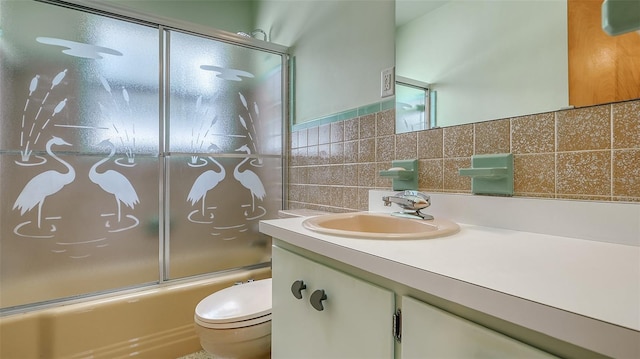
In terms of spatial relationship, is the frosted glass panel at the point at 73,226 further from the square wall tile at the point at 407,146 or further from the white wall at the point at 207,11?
the square wall tile at the point at 407,146

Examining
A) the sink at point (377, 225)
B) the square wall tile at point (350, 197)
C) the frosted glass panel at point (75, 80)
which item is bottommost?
the sink at point (377, 225)

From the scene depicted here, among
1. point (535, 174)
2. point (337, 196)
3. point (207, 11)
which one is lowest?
point (337, 196)

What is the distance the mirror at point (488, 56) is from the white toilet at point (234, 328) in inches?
39.7

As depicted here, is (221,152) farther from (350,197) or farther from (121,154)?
(350,197)

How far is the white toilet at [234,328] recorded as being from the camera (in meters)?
1.16

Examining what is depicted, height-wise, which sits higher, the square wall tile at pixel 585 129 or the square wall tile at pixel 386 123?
the square wall tile at pixel 386 123

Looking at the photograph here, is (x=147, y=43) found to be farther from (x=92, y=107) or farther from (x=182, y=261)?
(x=182, y=261)

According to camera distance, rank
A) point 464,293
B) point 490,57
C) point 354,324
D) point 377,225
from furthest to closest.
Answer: point 377,225 < point 490,57 < point 354,324 < point 464,293

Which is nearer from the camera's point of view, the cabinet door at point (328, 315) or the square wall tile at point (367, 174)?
the cabinet door at point (328, 315)

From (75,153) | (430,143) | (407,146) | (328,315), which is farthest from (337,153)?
(75,153)

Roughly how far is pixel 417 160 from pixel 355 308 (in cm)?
72

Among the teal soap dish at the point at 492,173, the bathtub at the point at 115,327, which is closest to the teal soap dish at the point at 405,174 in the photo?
the teal soap dish at the point at 492,173

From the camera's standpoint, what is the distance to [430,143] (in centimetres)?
112

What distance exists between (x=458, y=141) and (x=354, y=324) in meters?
0.72
